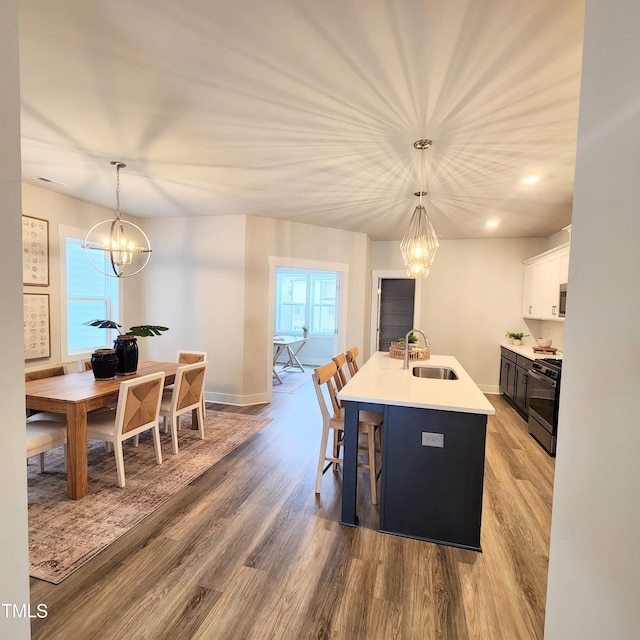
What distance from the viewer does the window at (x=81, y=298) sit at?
13.8 feet

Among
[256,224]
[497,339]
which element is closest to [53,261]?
[256,224]

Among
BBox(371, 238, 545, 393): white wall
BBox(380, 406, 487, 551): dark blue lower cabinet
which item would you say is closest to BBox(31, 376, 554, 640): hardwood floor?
BBox(380, 406, 487, 551): dark blue lower cabinet

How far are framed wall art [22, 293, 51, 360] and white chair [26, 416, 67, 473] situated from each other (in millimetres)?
1374

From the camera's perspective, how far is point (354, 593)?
5.86ft

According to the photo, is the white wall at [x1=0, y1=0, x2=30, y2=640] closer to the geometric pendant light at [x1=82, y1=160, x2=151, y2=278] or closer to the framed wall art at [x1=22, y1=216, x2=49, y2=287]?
the geometric pendant light at [x1=82, y1=160, x2=151, y2=278]

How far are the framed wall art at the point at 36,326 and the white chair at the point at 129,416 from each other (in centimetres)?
143

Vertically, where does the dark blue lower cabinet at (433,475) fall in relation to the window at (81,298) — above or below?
below

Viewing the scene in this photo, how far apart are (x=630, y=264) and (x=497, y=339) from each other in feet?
18.4

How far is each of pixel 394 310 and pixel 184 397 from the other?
4645mm

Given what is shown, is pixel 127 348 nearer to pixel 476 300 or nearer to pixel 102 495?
pixel 102 495

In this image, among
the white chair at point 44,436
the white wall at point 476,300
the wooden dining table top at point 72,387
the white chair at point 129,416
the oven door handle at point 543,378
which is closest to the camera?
the white chair at point 44,436

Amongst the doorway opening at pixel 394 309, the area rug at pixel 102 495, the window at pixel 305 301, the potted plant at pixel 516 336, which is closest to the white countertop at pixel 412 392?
the area rug at pixel 102 495

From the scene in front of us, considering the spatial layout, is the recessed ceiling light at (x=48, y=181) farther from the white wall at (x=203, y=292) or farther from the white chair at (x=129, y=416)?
the white chair at (x=129, y=416)

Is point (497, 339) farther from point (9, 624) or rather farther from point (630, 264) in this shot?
point (9, 624)
